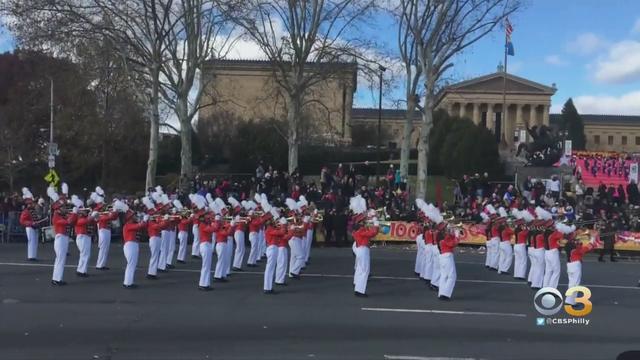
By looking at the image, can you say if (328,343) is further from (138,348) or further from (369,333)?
(138,348)

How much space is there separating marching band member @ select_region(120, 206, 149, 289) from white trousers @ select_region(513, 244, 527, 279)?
9.48 m

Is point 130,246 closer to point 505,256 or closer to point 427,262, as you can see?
point 427,262

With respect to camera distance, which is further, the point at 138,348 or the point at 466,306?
the point at 466,306

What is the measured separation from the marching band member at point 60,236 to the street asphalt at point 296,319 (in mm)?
372

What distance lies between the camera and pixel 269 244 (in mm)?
15180

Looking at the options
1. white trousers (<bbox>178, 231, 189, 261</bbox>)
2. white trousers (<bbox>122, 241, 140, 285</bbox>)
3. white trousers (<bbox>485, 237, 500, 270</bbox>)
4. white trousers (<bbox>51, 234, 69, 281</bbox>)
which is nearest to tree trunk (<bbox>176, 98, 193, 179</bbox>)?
white trousers (<bbox>178, 231, 189, 261</bbox>)

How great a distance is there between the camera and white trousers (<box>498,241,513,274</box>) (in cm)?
1819

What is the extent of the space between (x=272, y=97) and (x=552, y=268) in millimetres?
22214

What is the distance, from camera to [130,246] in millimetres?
15109

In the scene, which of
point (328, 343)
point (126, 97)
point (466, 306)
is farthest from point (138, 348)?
point (126, 97)

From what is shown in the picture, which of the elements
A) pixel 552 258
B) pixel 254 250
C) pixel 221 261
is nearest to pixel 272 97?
pixel 254 250

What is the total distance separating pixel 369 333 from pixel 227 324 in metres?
2.42

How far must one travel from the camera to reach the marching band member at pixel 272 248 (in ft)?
48.0

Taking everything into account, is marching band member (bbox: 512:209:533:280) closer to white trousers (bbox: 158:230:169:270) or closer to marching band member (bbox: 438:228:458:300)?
marching band member (bbox: 438:228:458:300)
